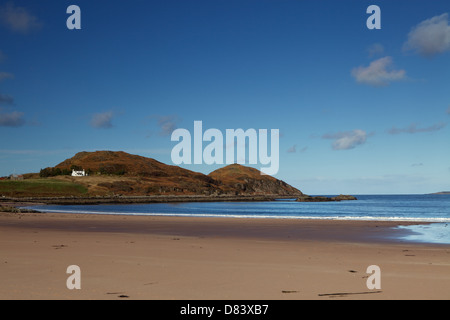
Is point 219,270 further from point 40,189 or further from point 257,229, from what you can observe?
point 40,189

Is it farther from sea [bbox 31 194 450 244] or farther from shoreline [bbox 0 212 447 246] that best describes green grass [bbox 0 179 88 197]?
shoreline [bbox 0 212 447 246]

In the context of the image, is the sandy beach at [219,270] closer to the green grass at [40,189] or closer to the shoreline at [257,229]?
the shoreline at [257,229]

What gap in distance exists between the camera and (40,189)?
125 metres

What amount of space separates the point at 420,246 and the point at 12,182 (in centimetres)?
13215

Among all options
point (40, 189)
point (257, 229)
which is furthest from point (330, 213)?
point (40, 189)

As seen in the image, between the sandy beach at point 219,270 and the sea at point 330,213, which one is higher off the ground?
the sandy beach at point 219,270

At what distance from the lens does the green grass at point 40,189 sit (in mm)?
117800

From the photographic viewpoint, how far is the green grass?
118 metres

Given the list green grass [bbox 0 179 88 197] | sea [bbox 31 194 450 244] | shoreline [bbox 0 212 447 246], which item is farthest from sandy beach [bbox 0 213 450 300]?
green grass [bbox 0 179 88 197]

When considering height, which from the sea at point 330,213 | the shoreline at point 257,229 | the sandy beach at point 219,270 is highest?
the sandy beach at point 219,270

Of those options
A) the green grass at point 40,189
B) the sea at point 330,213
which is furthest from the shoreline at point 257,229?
the green grass at point 40,189

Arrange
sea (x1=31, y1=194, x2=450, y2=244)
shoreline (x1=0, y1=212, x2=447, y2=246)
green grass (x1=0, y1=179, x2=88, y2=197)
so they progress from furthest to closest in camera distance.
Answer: green grass (x1=0, y1=179, x2=88, y2=197) < sea (x1=31, y1=194, x2=450, y2=244) < shoreline (x1=0, y1=212, x2=447, y2=246)

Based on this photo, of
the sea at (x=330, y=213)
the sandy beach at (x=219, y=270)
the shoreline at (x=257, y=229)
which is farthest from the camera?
the sea at (x=330, y=213)

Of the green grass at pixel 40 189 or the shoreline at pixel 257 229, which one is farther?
the green grass at pixel 40 189
